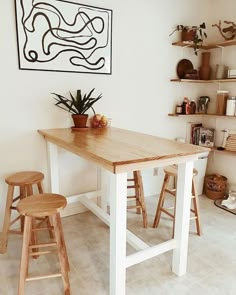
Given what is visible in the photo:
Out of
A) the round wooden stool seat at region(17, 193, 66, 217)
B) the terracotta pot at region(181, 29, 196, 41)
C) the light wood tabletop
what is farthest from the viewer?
the terracotta pot at region(181, 29, 196, 41)

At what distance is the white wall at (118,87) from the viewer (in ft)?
7.73

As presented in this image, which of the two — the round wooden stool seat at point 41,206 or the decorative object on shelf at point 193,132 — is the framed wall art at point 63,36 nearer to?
the round wooden stool seat at point 41,206

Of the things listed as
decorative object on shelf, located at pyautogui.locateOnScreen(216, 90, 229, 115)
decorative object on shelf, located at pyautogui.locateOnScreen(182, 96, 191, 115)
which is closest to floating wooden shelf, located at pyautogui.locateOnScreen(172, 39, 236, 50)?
decorative object on shelf, located at pyautogui.locateOnScreen(216, 90, 229, 115)

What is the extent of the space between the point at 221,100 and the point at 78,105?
1790mm

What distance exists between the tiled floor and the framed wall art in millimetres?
1602

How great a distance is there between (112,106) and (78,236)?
140cm

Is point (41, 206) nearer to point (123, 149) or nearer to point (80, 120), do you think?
point (123, 149)

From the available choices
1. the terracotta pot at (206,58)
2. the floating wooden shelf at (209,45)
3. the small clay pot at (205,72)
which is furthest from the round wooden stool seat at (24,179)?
the terracotta pot at (206,58)

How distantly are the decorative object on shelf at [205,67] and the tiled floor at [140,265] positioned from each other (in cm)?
181

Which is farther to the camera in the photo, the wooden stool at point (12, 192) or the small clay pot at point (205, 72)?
the small clay pot at point (205, 72)

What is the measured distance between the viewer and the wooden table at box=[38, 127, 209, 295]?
1436 mm

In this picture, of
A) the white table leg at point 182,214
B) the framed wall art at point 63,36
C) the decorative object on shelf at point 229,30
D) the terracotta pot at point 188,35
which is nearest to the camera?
the white table leg at point 182,214

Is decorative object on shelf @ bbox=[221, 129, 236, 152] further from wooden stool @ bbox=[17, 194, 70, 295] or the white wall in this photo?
wooden stool @ bbox=[17, 194, 70, 295]

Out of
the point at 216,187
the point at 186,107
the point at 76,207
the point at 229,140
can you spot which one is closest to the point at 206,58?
the point at 186,107
